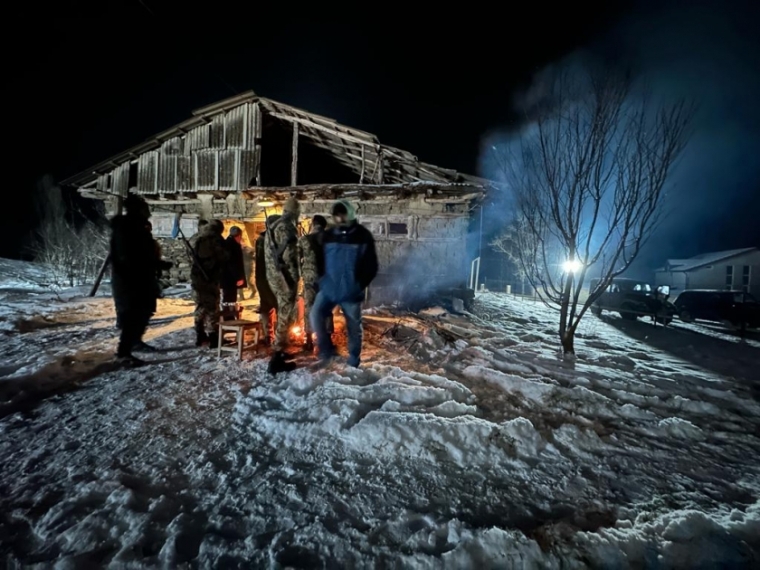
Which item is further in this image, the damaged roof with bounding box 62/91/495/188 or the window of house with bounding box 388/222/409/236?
the window of house with bounding box 388/222/409/236

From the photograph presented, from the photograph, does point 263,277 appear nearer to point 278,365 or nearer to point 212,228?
point 212,228

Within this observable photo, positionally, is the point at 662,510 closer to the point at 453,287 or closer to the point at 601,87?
the point at 601,87

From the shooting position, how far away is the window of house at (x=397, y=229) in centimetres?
1068

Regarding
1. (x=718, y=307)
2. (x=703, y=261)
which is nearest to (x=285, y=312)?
(x=718, y=307)

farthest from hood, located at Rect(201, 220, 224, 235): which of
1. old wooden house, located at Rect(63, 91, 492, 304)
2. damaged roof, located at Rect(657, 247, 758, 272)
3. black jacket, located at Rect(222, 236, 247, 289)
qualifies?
damaged roof, located at Rect(657, 247, 758, 272)

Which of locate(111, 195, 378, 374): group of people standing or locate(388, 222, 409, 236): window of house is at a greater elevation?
locate(388, 222, 409, 236): window of house

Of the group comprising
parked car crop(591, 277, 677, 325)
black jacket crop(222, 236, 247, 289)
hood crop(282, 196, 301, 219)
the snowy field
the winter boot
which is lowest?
the snowy field

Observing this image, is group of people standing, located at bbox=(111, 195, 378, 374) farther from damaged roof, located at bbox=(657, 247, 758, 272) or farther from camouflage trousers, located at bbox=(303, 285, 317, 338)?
damaged roof, located at bbox=(657, 247, 758, 272)

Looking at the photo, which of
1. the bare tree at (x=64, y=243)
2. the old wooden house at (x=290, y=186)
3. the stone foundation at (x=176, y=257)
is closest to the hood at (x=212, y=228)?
the old wooden house at (x=290, y=186)

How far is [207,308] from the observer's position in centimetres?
537

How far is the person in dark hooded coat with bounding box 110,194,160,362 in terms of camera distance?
4.33m

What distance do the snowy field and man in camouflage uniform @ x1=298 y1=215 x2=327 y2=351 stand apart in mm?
1199

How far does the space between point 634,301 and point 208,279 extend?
16049mm

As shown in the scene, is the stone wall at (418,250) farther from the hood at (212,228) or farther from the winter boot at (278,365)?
the winter boot at (278,365)
